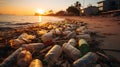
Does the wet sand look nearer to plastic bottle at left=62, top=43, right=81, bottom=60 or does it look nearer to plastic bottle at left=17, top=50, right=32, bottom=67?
plastic bottle at left=62, top=43, right=81, bottom=60

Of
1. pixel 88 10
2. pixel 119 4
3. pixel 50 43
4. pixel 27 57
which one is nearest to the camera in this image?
pixel 27 57

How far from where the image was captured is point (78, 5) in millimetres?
75875

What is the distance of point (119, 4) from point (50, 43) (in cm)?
3750

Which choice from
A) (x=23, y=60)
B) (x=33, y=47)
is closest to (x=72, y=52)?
(x=23, y=60)

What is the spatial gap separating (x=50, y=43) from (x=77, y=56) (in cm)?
130

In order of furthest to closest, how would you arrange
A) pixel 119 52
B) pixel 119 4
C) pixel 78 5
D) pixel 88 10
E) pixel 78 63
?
pixel 78 5 → pixel 88 10 → pixel 119 4 → pixel 119 52 → pixel 78 63

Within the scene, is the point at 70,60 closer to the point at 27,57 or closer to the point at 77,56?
the point at 77,56

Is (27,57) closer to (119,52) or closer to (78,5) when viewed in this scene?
(119,52)

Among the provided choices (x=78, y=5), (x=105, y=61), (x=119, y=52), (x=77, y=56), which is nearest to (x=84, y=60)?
(x=77, y=56)

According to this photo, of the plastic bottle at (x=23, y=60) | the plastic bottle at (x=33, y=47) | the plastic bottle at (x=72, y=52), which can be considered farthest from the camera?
the plastic bottle at (x=33, y=47)

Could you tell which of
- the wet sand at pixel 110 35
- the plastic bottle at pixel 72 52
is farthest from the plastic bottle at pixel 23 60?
the wet sand at pixel 110 35

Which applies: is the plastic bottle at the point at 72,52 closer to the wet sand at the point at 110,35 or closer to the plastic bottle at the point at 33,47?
the plastic bottle at the point at 33,47

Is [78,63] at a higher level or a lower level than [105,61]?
higher

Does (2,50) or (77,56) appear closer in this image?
(77,56)
